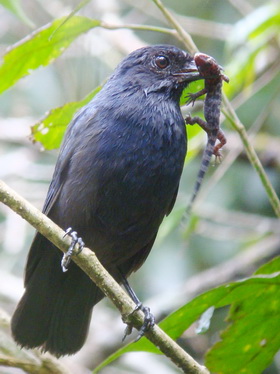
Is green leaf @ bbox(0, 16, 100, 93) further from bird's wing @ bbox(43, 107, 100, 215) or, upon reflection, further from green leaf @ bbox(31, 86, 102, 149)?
bird's wing @ bbox(43, 107, 100, 215)

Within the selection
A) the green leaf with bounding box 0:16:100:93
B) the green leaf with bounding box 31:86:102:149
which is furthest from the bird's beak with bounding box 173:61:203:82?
the green leaf with bounding box 0:16:100:93

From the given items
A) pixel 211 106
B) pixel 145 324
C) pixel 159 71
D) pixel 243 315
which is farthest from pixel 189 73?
pixel 243 315

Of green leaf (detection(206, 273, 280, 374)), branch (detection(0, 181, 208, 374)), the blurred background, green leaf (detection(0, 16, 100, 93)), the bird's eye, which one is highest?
the blurred background

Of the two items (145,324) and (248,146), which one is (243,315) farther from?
(248,146)

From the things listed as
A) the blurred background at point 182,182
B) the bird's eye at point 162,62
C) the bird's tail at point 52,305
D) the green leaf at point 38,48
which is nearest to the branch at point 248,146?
the green leaf at point 38,48

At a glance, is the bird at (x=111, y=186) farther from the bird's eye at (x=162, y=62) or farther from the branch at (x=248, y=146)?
the branch at (x=248, y=146)

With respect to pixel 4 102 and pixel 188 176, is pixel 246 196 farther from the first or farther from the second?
pixel 4 102
